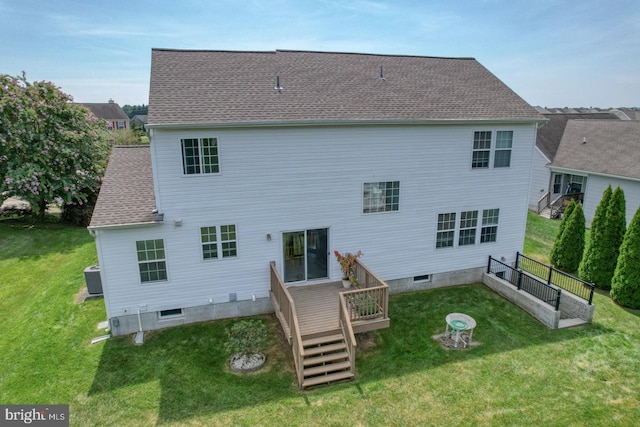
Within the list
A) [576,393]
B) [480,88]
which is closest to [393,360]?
[576,393]

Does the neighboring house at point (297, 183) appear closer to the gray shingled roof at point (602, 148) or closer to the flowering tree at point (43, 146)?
the flowering tree at point (43, 146)

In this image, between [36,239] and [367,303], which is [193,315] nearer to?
[367,303]

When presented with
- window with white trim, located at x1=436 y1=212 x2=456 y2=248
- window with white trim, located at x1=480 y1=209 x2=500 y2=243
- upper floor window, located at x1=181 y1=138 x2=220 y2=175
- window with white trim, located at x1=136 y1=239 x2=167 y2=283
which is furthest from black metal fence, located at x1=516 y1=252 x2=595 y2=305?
window with white trim, located at x1=136 y1=239 x2=167 y2=283

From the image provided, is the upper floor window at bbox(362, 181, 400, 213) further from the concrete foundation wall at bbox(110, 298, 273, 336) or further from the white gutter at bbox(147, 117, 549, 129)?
the concrete foundation wall at bbox(110, 298, 273, 336)

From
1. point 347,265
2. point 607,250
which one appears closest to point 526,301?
point 607,250

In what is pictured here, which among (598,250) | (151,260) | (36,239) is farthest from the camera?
(36,239)

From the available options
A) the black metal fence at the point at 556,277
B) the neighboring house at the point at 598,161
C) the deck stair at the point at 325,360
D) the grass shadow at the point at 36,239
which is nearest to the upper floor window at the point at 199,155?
the deck stair at the point at 325,360
